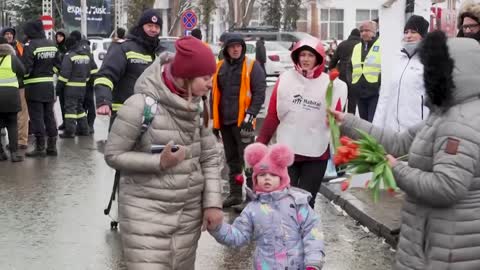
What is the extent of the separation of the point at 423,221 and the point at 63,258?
13.1ft

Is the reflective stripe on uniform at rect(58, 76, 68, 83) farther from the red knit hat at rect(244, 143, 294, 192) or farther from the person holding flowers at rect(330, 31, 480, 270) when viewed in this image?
the person holding flowers at rect(330, 31, 480, 270)

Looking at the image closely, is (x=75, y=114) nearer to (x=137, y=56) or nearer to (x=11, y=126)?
(x=11, y=126)

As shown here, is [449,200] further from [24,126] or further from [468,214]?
[24,126]

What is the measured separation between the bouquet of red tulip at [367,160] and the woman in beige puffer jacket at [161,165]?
829 mm

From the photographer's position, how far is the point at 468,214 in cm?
409

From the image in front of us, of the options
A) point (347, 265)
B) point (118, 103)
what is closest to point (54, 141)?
point (118, 103)

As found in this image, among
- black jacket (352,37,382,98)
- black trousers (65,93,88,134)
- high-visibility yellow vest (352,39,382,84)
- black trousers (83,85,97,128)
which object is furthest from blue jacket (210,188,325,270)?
black trousers (83,85,97,128)

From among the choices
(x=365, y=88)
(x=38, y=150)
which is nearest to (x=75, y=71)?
(x=38, y=150)

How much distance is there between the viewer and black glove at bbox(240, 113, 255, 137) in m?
8.66

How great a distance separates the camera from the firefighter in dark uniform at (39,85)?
13039 millimetres

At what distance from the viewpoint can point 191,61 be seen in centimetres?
464

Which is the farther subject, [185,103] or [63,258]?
[63,258]

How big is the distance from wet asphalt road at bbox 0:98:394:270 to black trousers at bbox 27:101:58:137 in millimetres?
1319

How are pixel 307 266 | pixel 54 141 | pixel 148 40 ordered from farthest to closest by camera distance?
1. pixel 54 141
2. pixel 148 40
3. pixel 307 266
